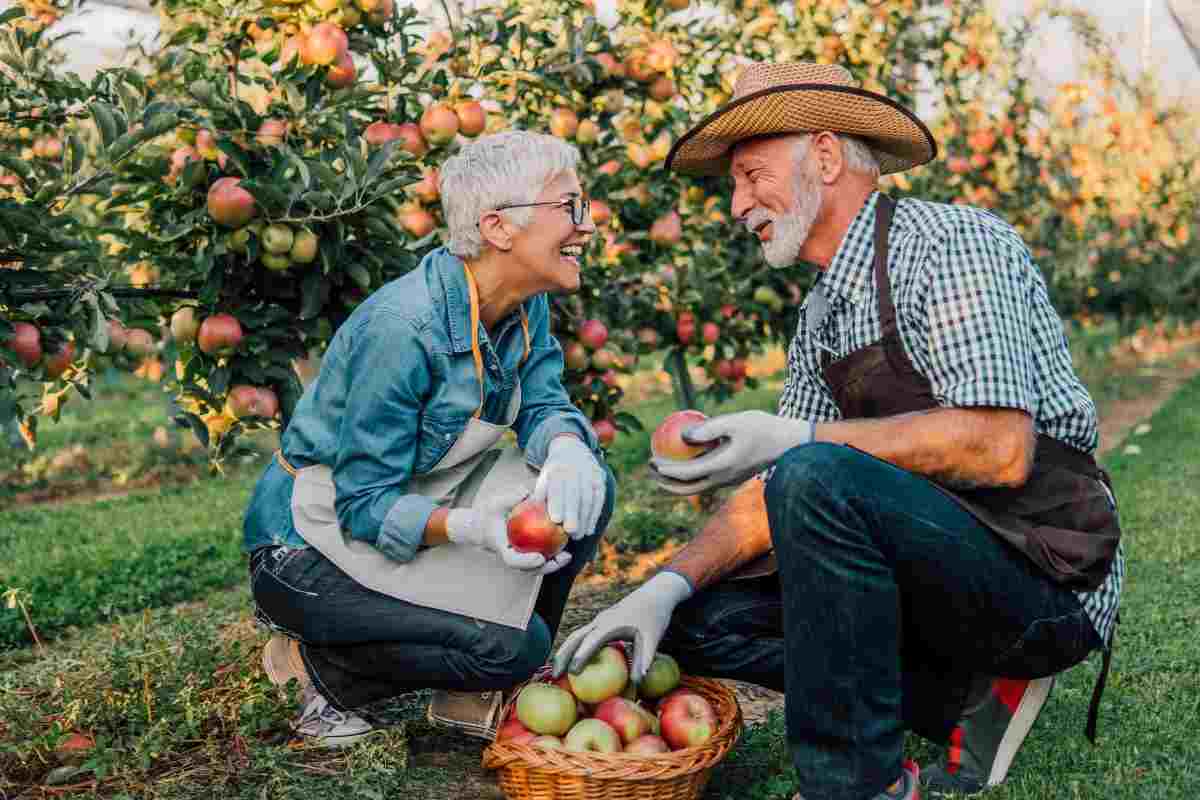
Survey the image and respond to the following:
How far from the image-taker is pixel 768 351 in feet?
31.5

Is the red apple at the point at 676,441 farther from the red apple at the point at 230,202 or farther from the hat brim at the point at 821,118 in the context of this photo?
the red apple at the point at 230,202

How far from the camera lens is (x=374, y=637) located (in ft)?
7.11

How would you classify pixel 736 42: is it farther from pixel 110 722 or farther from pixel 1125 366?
pixel 1125 366

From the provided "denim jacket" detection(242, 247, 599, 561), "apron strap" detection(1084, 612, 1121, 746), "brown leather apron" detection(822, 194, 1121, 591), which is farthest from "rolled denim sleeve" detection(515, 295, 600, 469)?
"apron strap" detection(1084, 612, 1121, 746)

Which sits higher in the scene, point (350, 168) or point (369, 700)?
point (350, 168)

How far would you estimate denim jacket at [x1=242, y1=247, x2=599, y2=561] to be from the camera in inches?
83.0

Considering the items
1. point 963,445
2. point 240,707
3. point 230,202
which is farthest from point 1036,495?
point 230,202

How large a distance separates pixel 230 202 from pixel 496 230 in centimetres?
61

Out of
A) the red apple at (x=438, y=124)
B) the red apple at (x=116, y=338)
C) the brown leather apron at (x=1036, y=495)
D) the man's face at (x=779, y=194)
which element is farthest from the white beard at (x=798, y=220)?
the red apple at (x=116, y=338)

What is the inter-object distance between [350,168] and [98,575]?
78.7 inches

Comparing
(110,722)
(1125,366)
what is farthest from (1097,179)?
(110,722)

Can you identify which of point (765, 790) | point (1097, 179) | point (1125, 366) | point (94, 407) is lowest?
point (1125, 366)

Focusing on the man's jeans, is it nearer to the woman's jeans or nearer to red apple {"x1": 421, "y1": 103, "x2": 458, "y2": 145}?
the woman's jeans

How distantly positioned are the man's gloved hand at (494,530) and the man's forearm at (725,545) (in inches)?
9.7
